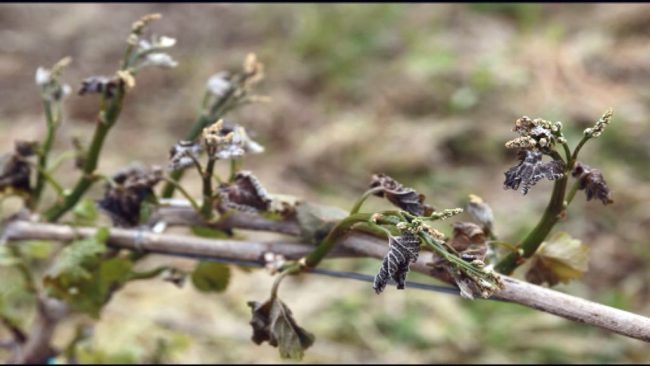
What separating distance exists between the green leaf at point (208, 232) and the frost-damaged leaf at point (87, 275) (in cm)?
11

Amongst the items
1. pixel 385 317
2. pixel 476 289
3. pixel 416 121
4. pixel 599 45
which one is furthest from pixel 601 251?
pixel 476 289

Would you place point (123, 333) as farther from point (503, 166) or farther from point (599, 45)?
point (599, 45)

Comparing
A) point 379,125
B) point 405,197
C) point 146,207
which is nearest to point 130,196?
point 146,207

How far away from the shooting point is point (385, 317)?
1.76 m

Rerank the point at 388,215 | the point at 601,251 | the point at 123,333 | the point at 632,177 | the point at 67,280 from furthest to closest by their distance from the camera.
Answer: the point at 632,177 → the point at 601,251 → the point at 123,333 → the point at 67,280 → the point at 388,215

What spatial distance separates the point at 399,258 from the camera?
2.22 feet

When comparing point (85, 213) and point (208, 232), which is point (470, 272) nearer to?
point (208, 232)

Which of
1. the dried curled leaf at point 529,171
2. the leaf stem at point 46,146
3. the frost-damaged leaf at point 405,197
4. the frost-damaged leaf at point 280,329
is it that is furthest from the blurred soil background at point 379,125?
the dried curled leaf at point 529,171

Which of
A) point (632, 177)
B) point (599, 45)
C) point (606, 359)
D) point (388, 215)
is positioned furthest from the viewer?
point (599, 45)

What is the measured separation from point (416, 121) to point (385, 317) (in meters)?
0.95

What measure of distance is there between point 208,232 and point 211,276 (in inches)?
3.6

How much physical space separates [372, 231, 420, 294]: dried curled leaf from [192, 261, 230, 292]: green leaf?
1.39ft

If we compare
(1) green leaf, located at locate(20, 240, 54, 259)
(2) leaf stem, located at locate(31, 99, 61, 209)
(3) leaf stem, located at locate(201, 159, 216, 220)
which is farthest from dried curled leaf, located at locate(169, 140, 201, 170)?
(1) green leaf, located at locate(20, 240, 54, 259)

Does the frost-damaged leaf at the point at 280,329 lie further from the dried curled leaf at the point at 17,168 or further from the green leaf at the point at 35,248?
the green leaf at the point at 35,248
